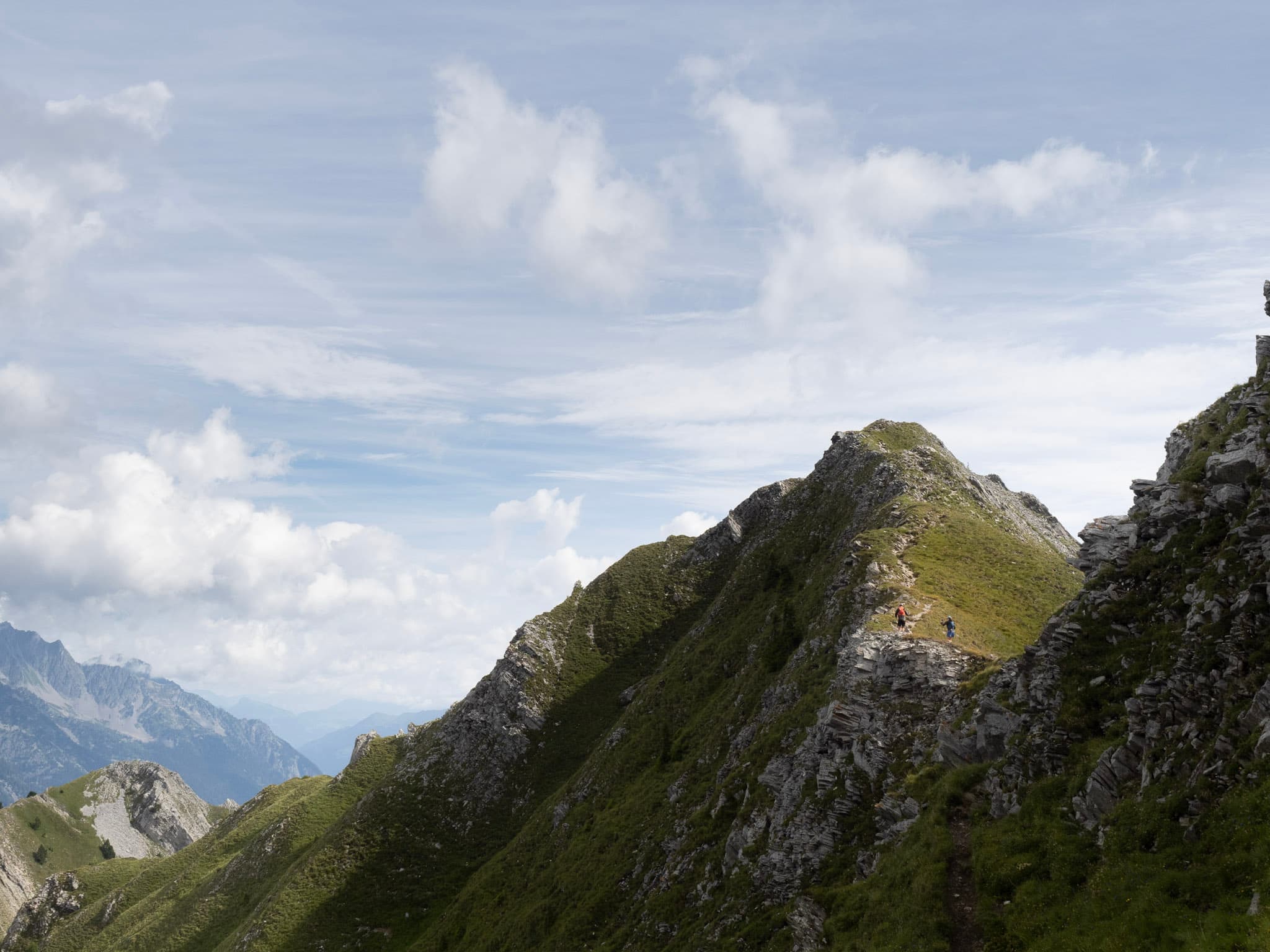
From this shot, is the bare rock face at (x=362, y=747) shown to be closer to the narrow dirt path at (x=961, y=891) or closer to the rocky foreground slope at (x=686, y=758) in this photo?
the rocky foreground slope at (x=686, y=758)

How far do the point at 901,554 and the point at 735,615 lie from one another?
3268cm

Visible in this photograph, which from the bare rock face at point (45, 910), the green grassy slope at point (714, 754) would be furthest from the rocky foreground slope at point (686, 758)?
the bare rock face at point (45, 910)

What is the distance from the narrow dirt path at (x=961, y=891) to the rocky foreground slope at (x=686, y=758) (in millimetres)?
863

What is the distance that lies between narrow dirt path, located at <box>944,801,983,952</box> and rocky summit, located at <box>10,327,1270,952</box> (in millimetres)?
113

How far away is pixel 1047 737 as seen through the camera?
105ft

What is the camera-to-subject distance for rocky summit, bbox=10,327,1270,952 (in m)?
25.3

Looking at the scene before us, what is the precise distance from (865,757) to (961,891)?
14.9m

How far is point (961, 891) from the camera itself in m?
29.6

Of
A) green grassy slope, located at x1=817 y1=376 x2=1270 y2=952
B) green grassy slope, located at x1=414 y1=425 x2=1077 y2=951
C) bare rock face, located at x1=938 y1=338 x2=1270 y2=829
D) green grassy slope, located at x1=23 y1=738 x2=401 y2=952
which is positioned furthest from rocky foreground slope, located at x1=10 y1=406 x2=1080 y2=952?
bare rock face, located at x1=938 y1=338 x2=1270 y2=829

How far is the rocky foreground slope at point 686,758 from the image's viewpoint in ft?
148

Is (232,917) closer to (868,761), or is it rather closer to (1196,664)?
(868,761)

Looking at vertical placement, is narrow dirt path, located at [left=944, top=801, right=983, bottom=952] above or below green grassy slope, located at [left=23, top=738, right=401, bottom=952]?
above

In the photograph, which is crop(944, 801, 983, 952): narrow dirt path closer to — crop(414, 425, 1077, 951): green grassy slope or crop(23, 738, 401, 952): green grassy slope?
crop(414, 425, 1077, 951): green grassy slope

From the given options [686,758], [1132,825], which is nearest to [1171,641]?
[1132,825]
